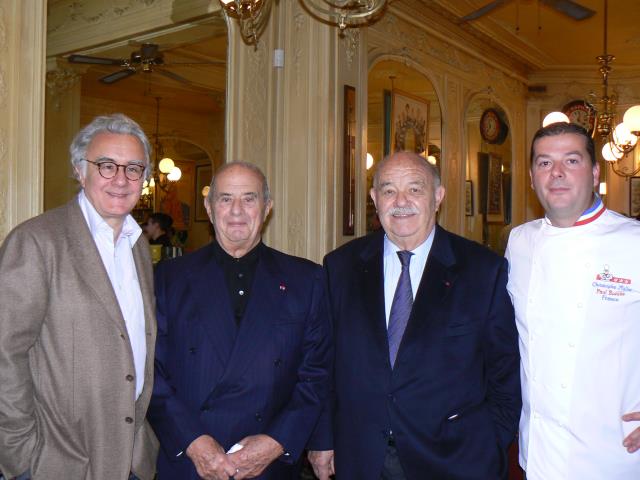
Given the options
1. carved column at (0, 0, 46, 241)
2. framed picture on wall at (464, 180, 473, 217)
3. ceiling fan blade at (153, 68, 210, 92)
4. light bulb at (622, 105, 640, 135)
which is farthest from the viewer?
framed picture on wall at (464, 180, 473, 217)

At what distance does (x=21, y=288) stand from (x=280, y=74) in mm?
3425

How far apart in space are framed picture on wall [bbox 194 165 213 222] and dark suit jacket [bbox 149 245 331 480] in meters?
1.46

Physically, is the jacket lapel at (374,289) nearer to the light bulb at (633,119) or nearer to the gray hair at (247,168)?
the gray hair at (247,168)

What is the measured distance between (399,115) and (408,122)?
8.9 inches

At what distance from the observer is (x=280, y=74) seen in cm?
488

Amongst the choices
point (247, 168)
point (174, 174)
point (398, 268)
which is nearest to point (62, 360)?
point (247, 168)

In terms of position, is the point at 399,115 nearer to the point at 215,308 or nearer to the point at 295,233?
the point at 295,233

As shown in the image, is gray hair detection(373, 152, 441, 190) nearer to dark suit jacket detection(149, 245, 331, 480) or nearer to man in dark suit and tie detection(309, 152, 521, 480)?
man in dark suit and tie detection(309, 152, 521, 480)

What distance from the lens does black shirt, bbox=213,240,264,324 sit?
7.55 ft

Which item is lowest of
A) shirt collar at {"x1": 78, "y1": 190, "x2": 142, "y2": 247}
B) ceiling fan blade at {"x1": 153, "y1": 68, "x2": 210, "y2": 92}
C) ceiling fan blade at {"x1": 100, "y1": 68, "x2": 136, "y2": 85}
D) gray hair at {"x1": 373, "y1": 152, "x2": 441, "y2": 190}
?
shirt collar at {"x1": 78, "y1": 190, "x2": 142, "y2": 247}

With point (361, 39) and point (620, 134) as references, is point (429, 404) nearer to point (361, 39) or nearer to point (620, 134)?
point (361, 39)

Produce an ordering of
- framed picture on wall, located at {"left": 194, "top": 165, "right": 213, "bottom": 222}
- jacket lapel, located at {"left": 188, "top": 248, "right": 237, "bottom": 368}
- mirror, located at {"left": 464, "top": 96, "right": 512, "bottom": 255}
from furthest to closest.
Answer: mirror, located at {"left": 464, "top": 96, "right": 512, "bottom": 255}
framed picture on wall, located at {"left": 194, "top": 165, "right": 213, "bottom": 222}
jacket lapel, located at {"left": 188, "top": 248, "right": 237, "bottom": 368}

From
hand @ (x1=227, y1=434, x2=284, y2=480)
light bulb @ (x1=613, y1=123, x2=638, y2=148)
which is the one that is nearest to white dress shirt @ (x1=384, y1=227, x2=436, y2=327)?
hand @ (x1=227, y1=434, x2=284, y2=480)

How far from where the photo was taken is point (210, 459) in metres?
2.09
